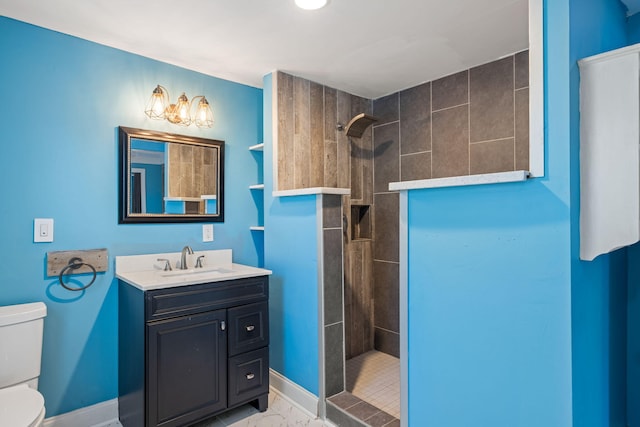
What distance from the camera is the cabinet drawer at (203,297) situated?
183 cm

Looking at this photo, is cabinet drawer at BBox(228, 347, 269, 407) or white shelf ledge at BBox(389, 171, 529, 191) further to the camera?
cabinet drawer at BBox(228, 347, 269, 407)

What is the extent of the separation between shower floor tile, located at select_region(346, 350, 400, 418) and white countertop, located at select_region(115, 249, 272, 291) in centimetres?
101

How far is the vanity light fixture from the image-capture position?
222cm

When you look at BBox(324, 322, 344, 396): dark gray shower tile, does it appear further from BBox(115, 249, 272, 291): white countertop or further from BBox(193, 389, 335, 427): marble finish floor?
BBox(115, 249, 272, 291): white countertop

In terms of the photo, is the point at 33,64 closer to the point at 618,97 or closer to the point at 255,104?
the point at 255,104

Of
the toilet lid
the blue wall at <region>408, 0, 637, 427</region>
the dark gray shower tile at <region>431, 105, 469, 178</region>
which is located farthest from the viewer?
the dark gray shower tile at <region>431, 105, 469, 178</region>

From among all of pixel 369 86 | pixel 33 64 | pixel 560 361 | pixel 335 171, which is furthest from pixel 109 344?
pixel 369 86

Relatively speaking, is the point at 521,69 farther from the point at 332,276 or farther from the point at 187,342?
the point at 187,342

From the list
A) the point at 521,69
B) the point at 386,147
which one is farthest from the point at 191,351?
the point at 521,69

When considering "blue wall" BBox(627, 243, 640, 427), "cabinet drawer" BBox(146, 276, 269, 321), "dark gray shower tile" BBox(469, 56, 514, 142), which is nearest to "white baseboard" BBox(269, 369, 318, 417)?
"cabinet drawer" BBox(146, 276, 269, 321)

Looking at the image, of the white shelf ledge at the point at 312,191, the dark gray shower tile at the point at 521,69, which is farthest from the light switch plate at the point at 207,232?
the dark gray shower tile at the point at 521,69

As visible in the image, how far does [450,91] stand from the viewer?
2613 millimetres

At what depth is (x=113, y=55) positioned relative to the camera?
216 cm

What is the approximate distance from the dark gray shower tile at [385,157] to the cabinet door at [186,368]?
1.71 m
